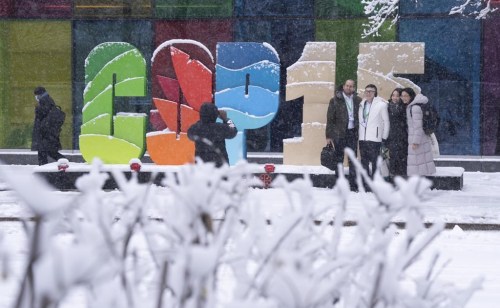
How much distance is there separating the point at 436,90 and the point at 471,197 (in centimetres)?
560

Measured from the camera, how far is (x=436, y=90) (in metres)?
18.3

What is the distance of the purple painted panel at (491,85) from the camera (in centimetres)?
1830

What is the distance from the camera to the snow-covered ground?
6.80 metres

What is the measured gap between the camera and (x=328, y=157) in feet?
45.1

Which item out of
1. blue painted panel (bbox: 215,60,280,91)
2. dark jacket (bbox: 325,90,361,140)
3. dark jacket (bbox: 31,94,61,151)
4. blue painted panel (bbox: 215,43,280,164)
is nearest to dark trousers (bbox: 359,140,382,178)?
dark jacket (bbox: 325,90,361,140)

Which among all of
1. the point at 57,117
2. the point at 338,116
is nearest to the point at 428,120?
the point at 338,116

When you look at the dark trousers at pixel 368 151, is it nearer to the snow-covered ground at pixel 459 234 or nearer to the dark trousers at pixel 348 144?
the dark trousers at pixel 348 144

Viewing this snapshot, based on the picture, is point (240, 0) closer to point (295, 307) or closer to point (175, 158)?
point (175, 158)

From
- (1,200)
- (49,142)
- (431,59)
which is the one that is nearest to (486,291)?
(1,200)

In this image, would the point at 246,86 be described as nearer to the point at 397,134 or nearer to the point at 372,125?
the point at 372,125

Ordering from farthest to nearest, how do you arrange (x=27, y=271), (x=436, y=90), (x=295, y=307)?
(x=436, y=90) < (x=295, y=307) < (x=27, y=271)

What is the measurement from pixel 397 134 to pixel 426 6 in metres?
6.11

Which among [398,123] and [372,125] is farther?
[398,123]

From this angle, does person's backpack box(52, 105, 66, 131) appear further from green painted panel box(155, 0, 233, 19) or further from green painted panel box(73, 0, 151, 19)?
green painted panel box(155, 0, 233, 19)
